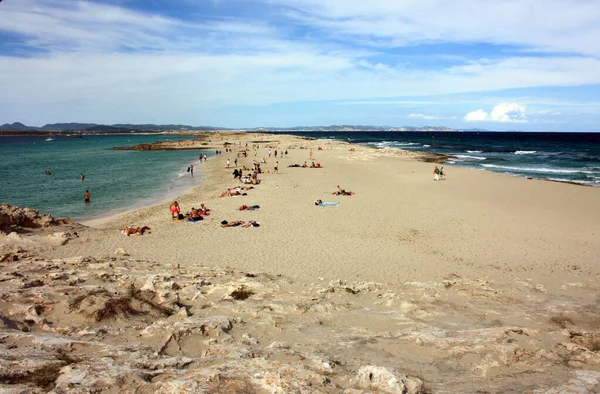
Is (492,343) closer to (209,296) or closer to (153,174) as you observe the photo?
(209,296)

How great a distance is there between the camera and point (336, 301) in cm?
770

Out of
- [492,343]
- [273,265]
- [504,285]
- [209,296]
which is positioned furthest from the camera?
[273,265]

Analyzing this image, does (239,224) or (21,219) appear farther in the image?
(239,224)

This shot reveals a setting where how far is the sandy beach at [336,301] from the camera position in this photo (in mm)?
4512

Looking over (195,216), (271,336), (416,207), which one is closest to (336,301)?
(271,336)

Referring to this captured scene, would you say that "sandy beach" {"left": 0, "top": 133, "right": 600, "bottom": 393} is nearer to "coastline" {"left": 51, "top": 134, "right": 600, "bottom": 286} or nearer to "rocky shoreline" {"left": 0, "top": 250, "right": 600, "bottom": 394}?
"rocky shoreline" {"left": 0, "top": 250, "right": 600, "bottom": 394}

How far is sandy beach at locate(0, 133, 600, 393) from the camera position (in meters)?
4.51

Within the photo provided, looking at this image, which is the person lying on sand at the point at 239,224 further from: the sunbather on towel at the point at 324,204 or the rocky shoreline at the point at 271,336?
the rocky shoreline at the point at 271,336

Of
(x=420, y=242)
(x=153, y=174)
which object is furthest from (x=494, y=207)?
(x=153, y=174)

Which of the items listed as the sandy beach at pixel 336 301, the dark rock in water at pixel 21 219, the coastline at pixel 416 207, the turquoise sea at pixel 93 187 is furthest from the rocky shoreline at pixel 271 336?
the turquoise sea at pixel 93 187

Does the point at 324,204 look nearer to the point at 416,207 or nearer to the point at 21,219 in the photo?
the point at 416,207

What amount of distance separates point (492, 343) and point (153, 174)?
122 feet

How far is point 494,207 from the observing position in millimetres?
19828

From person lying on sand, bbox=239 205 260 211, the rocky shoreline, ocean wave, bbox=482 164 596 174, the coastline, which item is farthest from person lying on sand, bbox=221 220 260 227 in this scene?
ocean wave, bbox=482 164 596 174
